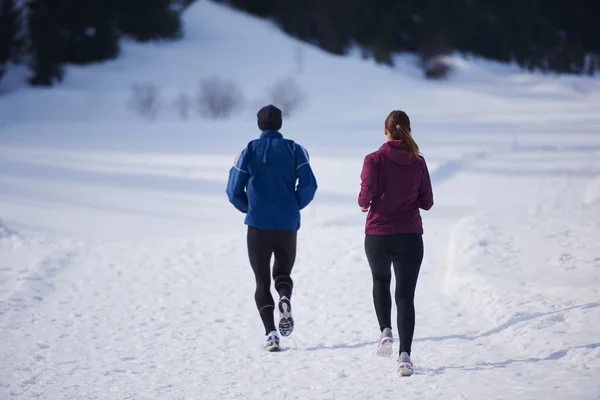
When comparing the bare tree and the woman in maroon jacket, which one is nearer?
the woman in maroon jacket

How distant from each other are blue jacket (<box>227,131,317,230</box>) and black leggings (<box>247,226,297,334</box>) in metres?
0.07

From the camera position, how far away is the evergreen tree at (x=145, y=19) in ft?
140

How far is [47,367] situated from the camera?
16.5 ft

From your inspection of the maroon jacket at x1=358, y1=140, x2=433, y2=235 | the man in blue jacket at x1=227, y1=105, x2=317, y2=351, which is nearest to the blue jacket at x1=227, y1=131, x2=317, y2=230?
the man in blue jacket at x1=227, y1=105, x2=317, y2=351

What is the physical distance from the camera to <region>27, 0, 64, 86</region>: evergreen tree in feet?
110

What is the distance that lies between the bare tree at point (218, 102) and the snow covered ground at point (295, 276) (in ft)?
21.3

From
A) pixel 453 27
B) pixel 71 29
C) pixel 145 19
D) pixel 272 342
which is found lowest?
pixel 272 342

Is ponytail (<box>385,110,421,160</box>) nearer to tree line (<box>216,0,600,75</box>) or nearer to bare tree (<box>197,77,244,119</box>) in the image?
bare tree (<box>197,77,244,119</box>)

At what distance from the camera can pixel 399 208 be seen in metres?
4.46

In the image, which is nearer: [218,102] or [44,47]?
[218,102]

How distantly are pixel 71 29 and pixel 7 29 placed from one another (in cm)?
553

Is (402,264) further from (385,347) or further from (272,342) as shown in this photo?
(272,342)

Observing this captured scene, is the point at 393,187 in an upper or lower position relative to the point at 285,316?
upper

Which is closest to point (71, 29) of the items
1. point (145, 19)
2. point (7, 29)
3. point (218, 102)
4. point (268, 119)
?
point (7, 29)
